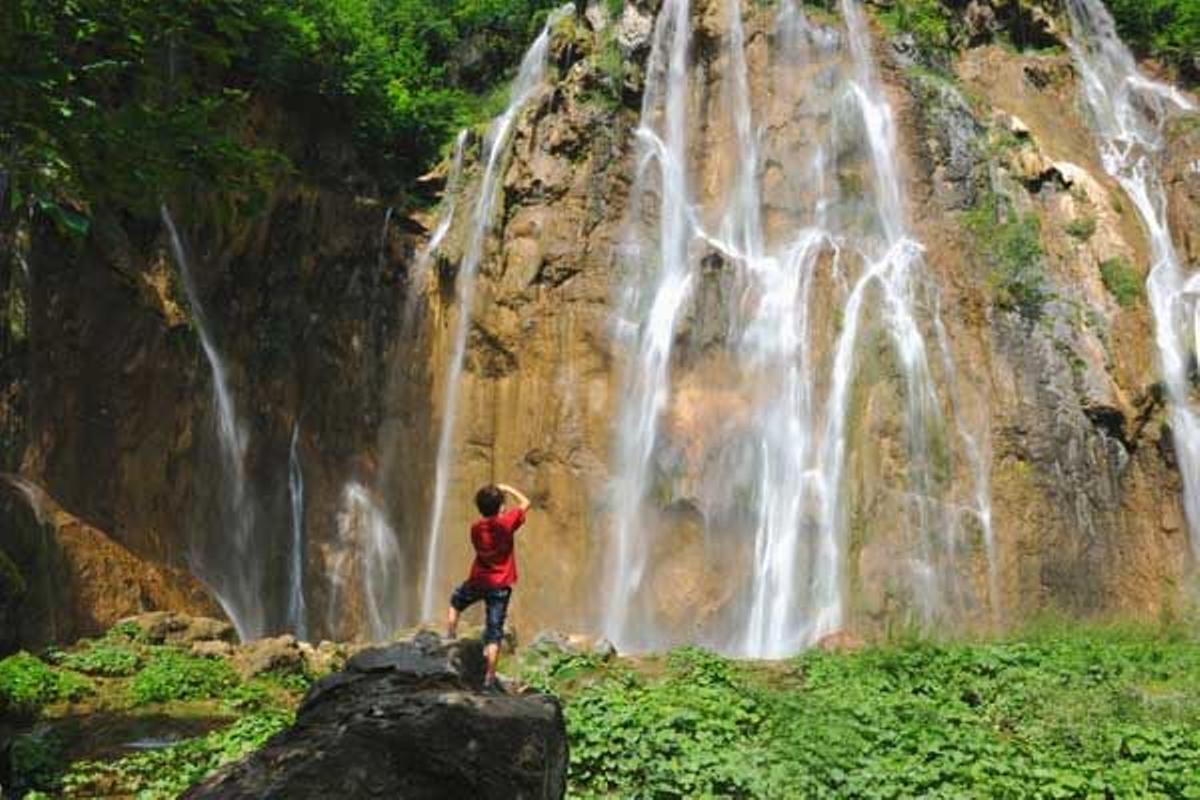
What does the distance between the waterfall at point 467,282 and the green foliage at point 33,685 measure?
803 centimetres

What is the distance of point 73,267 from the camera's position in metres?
14.5

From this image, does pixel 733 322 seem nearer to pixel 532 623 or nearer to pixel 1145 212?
pixel 532 623

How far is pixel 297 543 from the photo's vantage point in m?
17.5

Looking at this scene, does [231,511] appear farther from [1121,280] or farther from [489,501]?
[1121,280]

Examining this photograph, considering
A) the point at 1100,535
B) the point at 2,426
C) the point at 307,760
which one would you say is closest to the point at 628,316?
the point at 1100,535

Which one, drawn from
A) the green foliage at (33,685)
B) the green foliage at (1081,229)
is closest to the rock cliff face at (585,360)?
the green foliage at (1081,229)

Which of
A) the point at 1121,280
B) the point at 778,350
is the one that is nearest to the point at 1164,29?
the point at 1121,280

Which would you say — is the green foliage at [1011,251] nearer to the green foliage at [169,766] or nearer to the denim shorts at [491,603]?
the denim shorts at [491,603]

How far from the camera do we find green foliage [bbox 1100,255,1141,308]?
17828mm

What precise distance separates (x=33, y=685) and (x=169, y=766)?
268cm

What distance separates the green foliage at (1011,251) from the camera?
686 inches

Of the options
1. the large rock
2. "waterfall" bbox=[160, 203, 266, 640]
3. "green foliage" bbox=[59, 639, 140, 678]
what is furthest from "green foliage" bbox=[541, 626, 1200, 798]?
"waterfall" bbox=[160, 203, 266, 640]

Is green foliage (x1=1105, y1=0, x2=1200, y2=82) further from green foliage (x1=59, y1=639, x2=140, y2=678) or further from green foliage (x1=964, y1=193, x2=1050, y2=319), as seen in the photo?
green foliage (x1=59, y1=639, x2=140, y2=678)

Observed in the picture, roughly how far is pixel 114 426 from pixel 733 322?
9647 mm
